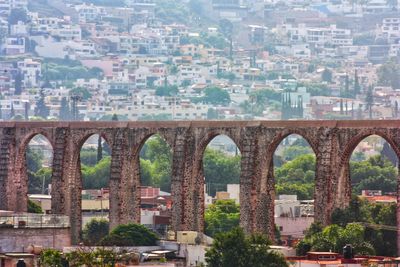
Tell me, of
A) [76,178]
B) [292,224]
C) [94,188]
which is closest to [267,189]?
[292,224]

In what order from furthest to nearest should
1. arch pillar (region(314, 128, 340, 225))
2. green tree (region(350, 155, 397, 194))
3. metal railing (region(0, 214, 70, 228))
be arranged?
green tree (region(350, 155, 397, 194)) → arch pillar (region(314, 128, 340, 225)) → metal railing (region(0, 214, 70, 228))

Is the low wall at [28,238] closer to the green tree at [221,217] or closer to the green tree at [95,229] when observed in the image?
the green tree at [95,229]

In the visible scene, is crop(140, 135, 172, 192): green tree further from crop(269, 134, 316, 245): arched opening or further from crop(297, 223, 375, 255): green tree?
crop(297, 223, 375, 255): green tree

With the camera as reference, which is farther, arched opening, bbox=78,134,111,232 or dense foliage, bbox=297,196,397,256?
arched opening, bbox=78,134,111,232

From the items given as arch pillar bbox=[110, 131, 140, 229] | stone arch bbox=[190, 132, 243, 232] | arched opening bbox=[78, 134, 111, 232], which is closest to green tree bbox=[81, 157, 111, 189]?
arched opening bbox=[78, 134, 111, 232]

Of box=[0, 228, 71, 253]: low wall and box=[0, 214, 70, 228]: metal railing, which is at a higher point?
box=[0, 214, 70, 228]: metal railing

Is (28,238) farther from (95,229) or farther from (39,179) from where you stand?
(39,179)
